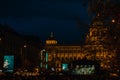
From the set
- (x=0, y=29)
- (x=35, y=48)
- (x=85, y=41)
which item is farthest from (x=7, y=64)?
(x=35, y=48)

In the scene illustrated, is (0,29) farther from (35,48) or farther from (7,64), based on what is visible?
(35,48)

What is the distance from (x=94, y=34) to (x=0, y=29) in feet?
240

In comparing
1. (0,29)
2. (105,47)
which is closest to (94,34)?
(105,47)

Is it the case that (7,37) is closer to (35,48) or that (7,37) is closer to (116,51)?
(35,48)

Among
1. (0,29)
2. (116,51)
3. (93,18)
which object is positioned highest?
(0,29)

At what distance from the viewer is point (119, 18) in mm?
15211

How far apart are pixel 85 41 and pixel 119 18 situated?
4.07m

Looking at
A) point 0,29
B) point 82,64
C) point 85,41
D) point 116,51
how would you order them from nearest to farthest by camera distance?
point 116,51, point 85,41, point 82,64, point 0,29

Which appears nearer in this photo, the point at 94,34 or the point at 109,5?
the point at 109,5

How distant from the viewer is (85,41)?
62.8 feet

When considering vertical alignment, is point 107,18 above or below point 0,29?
below

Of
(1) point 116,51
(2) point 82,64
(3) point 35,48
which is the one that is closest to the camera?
(1) point 116,51

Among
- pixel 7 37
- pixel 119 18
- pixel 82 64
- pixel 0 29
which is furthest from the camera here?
pixel 7 37

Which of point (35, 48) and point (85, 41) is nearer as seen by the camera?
point (85, 41)
